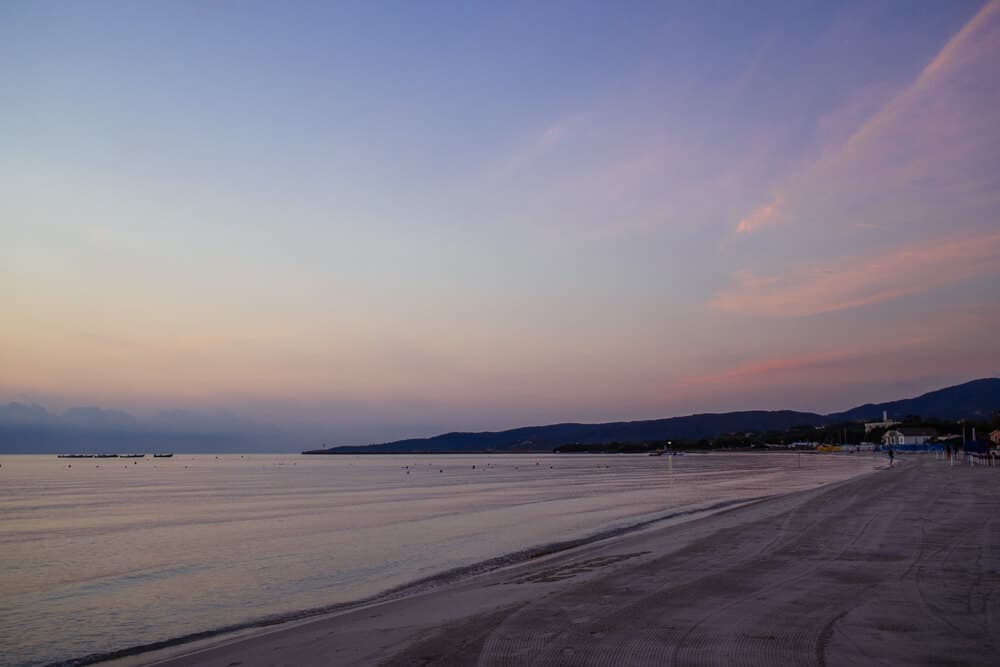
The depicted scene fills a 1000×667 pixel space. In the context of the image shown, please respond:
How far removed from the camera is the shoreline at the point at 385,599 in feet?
36.9

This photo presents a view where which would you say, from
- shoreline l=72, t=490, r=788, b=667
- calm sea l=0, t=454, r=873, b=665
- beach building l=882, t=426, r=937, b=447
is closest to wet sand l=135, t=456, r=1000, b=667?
shoreline l=72, t=490, r=788, b=667

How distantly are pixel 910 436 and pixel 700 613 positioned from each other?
157m

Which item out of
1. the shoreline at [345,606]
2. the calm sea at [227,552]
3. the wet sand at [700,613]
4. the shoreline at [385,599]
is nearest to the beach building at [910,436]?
the calm sea at [227,552]

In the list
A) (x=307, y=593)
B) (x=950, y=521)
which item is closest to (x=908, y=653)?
(x=307, y=593)

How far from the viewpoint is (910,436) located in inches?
5689

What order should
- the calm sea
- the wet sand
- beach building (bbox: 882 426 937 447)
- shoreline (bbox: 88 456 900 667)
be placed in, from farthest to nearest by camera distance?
beach building (bbox: 882 426 937 447) < the calm sea < shoreline (bbox: 88 456 900 667) < the wet sand

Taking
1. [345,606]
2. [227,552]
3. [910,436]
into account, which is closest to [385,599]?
[345,606]

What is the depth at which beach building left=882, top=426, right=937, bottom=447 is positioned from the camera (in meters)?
140

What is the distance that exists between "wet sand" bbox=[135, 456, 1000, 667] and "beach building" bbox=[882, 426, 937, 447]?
141 meters

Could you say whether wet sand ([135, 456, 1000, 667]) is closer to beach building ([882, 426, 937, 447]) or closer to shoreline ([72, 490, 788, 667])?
shoreline ([72, 490, 788, 667])

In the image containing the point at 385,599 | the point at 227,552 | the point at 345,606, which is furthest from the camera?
the point at 227,552

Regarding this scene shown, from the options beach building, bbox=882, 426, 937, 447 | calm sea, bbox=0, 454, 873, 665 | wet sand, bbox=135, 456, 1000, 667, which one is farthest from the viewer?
beach building, bbox=882, 426, 937, 447

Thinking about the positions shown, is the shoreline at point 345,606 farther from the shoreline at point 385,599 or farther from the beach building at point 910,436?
the beach building at point 910,436

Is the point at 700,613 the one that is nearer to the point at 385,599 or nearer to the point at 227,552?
the point at 385,599
